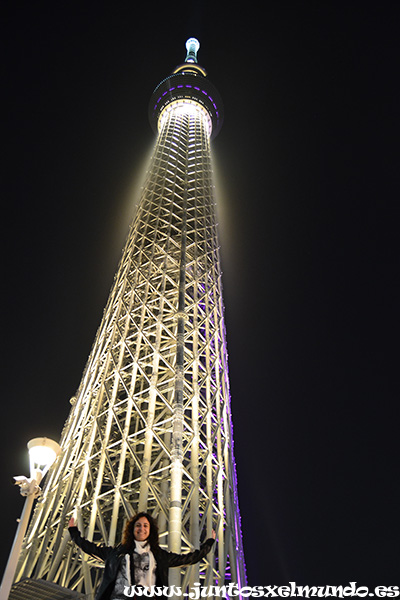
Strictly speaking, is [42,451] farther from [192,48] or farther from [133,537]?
[192,48]

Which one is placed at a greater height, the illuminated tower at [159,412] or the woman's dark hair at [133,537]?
the illuminated tower at [159,412]

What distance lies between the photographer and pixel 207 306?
61.7 feet

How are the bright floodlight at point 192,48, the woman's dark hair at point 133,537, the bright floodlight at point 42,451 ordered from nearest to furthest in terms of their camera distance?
1. the woman's dark hair at point 133,537
2. the bright floodlight at point 42,451
3. the bright floodlight at point 192,48

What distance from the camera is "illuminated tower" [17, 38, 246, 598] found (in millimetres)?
12117

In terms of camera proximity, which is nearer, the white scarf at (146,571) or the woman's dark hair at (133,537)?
the white scarf at (146,571)

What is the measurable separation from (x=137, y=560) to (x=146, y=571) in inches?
7.3

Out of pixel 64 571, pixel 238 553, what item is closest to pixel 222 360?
pixel 238 553

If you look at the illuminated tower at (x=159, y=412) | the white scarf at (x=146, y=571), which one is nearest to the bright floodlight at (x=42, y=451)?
the white scarf at (x=146, y=571)

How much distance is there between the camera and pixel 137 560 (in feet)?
21.9

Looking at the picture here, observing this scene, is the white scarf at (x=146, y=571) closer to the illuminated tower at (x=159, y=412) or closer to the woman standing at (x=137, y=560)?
the woman standing at (x=137, y=560)

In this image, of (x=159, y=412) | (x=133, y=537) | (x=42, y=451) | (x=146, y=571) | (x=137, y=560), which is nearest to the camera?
(x=146, y=571)

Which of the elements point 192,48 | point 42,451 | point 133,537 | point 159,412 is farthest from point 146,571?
point 192,48

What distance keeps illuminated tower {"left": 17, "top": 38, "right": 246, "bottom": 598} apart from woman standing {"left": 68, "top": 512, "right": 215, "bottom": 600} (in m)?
4.29

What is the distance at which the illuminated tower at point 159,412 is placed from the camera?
477 inches
